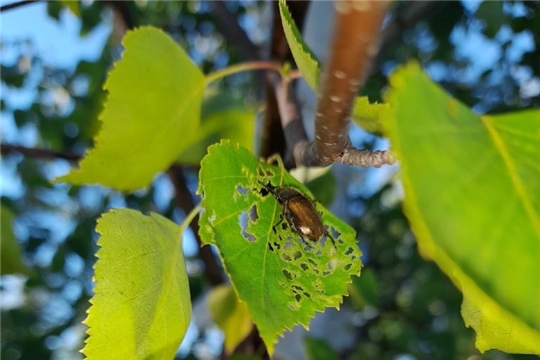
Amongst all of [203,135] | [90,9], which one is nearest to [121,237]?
[203,135]

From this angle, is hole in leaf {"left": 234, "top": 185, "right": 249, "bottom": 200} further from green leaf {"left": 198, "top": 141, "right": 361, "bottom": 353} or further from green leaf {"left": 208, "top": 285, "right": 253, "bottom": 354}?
green leaf {"left": 208, "top": 285, "right": 253, "bottom": 354}

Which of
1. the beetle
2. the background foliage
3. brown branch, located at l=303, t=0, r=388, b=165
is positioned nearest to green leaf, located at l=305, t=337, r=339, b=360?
the background foliage

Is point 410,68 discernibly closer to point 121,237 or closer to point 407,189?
point 407,189

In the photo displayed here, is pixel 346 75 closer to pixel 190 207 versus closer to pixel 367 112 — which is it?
pixel 367 112

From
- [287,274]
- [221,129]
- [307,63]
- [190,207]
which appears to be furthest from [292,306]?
[190,207]

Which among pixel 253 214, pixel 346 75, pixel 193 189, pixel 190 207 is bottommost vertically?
pixel 193 189

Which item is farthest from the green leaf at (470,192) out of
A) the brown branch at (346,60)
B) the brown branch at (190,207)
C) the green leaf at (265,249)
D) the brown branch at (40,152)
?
the brown branch at (190,207)

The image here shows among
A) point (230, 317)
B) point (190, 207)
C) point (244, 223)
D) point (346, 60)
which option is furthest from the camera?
point (190, 207)
